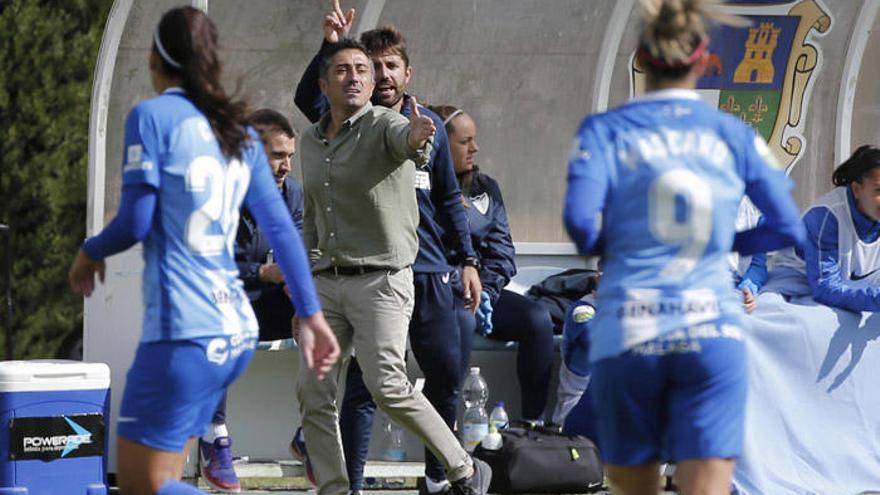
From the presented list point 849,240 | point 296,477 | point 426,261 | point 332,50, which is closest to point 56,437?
point 296,477

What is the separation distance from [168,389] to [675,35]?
1721 millimetres

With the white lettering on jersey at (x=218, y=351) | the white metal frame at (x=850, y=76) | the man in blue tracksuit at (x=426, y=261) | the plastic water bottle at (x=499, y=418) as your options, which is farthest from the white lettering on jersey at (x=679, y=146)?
the white metal frame at (x=850, y=76)

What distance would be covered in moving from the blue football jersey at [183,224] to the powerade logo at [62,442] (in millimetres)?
3224

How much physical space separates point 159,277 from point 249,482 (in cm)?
445

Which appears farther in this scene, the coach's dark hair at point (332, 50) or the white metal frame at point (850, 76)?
the white metal frame at point (850, 76)

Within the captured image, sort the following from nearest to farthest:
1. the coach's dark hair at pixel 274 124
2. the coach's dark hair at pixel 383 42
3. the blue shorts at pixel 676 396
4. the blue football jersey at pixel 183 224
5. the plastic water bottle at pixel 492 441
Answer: the blue shorts at pixel 676 396, the blue football jersey at pixel 183 224, the coach's dark hair at pixel 383 42, the coach's dark hair at pixel 274 124, the plastic water bottle at pixel 492 441

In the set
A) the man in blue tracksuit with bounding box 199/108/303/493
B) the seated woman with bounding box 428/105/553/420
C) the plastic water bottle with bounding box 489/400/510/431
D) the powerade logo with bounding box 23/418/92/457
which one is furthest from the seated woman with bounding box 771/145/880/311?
the powerade logo with bounding box 23/418/92/457

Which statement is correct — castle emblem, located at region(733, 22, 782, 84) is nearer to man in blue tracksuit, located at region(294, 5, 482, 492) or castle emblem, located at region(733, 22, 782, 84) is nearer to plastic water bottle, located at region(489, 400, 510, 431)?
plastic water bottle, located at region(489, 400, 510, 431)

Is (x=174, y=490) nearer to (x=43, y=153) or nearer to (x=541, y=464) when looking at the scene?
(x=541, y=464)

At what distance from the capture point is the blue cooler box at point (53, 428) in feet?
26.2

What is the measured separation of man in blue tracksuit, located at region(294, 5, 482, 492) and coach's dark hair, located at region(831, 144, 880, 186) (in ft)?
7.04

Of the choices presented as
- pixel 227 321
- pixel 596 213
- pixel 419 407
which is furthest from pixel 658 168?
pixel 419 407

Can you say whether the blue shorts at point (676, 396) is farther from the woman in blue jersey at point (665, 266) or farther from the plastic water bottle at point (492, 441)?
the plastic water bottle at point (492, 441)

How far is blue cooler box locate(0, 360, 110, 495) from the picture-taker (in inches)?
315
